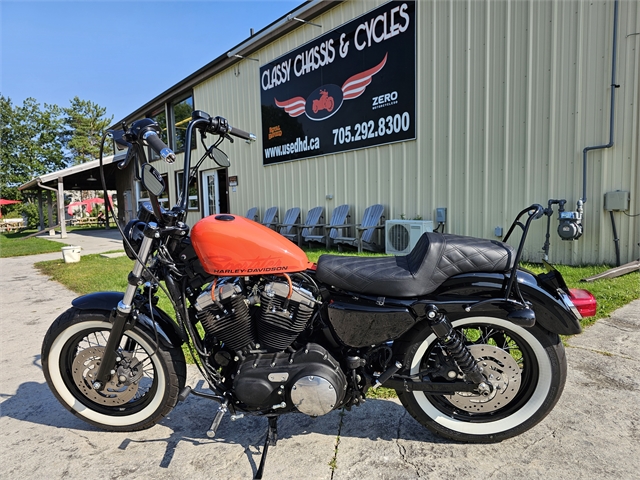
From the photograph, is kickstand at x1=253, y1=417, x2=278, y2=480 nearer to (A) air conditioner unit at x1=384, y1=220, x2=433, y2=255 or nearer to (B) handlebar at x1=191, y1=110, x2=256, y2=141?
(B) handlebar at x1=191, y1=110, x2=256, y2=141

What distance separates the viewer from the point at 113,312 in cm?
203

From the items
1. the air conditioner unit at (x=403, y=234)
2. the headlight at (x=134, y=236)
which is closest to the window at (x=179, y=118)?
the air conditioner unit at (x=403, y=234)

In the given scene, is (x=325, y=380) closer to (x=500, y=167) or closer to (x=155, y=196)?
(x=155, y=196)

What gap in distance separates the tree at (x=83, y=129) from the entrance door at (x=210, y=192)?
35.5 m

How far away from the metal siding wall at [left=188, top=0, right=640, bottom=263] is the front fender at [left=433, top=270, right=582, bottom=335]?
14.7 feet

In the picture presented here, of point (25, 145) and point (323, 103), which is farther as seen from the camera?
point (25, 145)

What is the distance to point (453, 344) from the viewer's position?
1816mm

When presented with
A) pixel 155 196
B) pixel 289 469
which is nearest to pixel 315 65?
pixel 155 196

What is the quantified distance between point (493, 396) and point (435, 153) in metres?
5.70

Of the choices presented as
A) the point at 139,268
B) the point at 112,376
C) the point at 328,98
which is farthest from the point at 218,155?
the point at 328,98

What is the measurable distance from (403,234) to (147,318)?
18.2 feet

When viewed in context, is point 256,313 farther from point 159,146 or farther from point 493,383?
point 493,383

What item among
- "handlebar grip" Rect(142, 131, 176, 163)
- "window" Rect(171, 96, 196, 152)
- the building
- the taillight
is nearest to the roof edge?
the building

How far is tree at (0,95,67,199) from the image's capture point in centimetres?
3775
